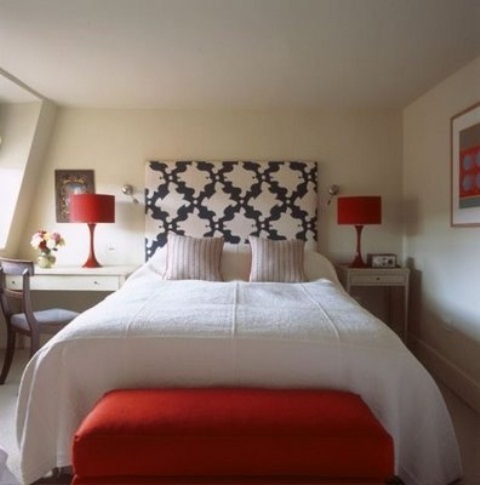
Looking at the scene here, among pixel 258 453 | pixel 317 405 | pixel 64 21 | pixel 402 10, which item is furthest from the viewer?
pixel 64 21

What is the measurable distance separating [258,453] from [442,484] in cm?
86

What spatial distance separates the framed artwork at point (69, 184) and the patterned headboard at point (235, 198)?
55cm

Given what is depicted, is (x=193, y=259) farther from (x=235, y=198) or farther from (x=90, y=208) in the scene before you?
(x=90, y=208)

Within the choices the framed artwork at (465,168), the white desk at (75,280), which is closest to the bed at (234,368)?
the framed artwork at (465,168)

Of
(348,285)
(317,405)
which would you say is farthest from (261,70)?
(317,405)

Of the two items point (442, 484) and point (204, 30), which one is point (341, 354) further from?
point (204, 30)

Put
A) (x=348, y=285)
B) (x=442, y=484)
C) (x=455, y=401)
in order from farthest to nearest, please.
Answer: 1. (x=348, y=285)
2. (x=455, y=401)
3. (x=442, y=484)

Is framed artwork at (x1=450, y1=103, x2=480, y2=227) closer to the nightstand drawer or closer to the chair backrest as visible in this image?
the nightstand drawer

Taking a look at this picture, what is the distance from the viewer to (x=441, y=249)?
2.94 m

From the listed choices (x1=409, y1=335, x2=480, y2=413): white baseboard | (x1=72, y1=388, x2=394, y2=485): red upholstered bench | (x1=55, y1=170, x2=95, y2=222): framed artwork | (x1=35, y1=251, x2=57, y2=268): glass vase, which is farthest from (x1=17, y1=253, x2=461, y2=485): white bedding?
(x1=55, y1=170, x2=95, y2=222): framed artwork

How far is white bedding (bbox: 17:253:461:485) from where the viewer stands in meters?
1.55

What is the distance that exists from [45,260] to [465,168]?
3.29 metres

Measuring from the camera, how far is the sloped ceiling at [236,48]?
189 cm

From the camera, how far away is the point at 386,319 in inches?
142
